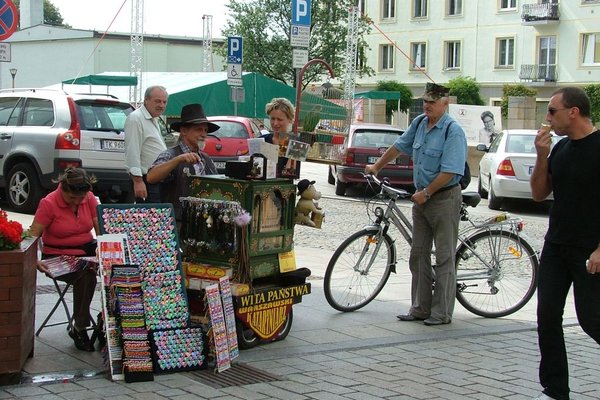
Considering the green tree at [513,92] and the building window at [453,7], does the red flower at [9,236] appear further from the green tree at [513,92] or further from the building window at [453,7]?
the building window at [453,7]

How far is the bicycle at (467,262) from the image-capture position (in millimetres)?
8109

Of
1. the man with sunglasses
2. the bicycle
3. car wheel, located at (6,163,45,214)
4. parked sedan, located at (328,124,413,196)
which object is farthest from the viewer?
parked sedan, located at (328,124,413,196)

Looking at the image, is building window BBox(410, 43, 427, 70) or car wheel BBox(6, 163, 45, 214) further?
building window BBox(410, 43, 427, 70)

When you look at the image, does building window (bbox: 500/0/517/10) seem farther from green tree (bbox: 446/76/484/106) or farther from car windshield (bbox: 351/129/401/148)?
car windshield (bbox: 351/129/401/148)

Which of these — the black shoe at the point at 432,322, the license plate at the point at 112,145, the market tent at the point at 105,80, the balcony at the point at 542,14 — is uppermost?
the balcony at the point at 542,14

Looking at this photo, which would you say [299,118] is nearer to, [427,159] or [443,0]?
[427,159]

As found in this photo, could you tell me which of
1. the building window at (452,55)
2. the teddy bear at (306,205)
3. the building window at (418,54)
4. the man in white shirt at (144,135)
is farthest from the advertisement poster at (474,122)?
the building window at (418,54)

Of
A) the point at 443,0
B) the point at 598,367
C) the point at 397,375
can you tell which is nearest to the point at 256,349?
the point at 397,375

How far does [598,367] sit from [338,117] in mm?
2812

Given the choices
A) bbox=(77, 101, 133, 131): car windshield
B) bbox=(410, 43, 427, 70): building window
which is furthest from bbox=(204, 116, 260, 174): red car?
bbox=(410, 43, 427, 70): building window

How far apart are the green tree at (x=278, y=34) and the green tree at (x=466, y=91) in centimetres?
667

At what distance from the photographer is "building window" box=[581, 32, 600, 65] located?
52.5 m

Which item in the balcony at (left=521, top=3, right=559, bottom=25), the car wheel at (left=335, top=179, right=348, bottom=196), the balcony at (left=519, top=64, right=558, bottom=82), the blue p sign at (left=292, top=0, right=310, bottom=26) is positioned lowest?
the car wheel at (left=335, top=179, right=348, bottom=196)

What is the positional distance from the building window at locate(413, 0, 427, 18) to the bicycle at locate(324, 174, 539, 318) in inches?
2111
